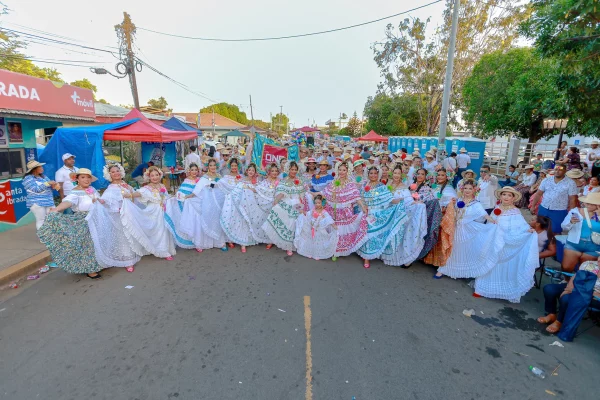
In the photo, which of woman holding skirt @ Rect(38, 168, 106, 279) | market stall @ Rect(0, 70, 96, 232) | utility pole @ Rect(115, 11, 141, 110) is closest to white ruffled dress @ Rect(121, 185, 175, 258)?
woman holding skirt @ Rect(38, 168, 106, 279)

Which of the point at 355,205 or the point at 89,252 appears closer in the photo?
the point at 89,252

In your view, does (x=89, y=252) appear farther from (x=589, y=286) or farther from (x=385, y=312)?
(x=589, y=286)

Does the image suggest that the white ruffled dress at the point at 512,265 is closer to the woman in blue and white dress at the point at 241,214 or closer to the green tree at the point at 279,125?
the woman in blue and white dress at the point at 241,214

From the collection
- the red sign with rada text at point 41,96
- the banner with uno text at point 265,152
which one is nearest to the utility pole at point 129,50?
the red sign with rada text at point 41,96

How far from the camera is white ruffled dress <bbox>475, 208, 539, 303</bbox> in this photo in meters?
4.37

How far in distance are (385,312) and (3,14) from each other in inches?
946

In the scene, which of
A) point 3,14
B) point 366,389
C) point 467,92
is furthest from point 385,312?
point 3,14

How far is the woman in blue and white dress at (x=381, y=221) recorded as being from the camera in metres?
5.43

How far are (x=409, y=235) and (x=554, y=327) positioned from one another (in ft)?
7.35

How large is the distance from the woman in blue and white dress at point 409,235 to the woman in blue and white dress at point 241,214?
105 inches

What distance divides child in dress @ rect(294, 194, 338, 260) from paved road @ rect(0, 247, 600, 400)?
2.60 feet

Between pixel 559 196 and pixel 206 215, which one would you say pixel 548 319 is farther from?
pixel 206 215

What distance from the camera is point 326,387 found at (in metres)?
2.81

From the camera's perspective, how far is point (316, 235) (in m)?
5.80
